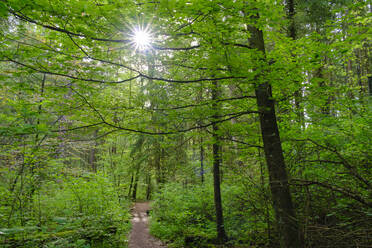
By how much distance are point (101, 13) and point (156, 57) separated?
1.40 m

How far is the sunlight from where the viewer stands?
124 inches

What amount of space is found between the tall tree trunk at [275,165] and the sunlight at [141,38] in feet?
6.56

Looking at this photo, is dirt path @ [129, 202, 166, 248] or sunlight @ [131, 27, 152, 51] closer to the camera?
sunlight @ [131, 27, 152, 51]

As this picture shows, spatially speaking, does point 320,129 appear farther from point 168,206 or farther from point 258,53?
point 168,206

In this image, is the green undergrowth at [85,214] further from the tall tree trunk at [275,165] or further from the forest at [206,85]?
the tall tree trunk at [275,165]

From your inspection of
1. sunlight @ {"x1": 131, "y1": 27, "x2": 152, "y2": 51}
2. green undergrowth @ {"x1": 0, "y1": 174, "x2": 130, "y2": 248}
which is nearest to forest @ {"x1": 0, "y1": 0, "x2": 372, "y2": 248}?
sunlight @ {"x1": 131, "y1": 27, "x2": 152, "y2": 51}

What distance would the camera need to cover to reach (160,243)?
27.0 ft

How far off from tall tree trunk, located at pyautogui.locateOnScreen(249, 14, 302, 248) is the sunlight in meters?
2.00

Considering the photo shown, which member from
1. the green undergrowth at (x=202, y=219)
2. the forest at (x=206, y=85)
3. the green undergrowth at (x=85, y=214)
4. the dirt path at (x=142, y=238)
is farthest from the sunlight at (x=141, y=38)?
the dirt path at (x=142, y=238)

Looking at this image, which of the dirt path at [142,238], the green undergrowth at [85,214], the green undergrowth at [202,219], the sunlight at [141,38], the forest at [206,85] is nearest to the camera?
the forest at [206,85]

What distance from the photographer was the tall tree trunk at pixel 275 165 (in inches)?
140

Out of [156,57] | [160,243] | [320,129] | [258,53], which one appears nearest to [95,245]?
[160,243]

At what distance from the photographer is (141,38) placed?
3320mm

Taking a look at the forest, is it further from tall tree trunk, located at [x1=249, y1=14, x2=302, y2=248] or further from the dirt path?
the dirt path
